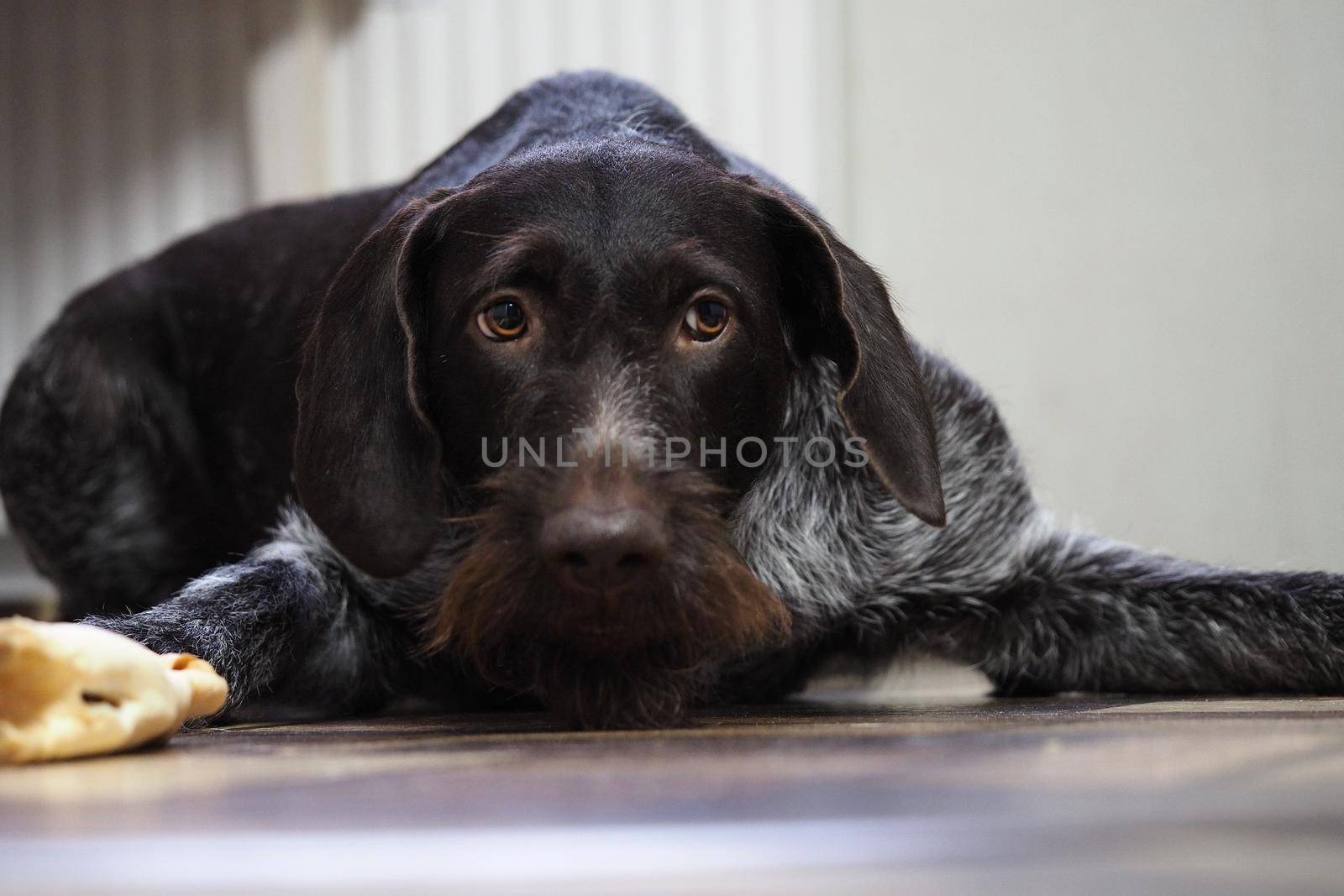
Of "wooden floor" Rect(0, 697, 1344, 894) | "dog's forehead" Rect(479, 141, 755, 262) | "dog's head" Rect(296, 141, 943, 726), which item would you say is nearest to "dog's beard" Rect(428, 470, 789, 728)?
"dog's head" Rect(296, 141, 943, 726)

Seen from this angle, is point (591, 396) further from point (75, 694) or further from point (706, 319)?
point (75, 694)

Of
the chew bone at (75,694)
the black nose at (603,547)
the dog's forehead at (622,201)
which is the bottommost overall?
the chew bone at (75,694)

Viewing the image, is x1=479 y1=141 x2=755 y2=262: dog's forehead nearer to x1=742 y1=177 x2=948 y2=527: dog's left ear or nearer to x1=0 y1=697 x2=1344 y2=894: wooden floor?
x1=742 y1=177 x2=948 y2=527: dog's left ear

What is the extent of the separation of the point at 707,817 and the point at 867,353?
0.95 meters

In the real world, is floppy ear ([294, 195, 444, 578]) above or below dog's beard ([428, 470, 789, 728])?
above

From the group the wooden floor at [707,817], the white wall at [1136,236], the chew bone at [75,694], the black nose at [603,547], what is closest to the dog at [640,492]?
the black nose at [603,547]

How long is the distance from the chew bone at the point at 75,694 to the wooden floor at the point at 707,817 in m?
0.03

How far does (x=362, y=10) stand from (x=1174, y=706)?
343cm

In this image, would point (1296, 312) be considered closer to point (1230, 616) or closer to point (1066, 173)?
point (1066, 173)

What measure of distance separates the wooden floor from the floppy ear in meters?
0.43

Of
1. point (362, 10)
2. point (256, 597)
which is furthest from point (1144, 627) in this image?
point (362, 10)

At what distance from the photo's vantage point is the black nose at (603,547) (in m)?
1.39

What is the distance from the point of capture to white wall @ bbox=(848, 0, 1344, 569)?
4.38 meters

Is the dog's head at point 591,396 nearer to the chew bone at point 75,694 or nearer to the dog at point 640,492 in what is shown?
the dog at point 640,492
